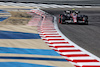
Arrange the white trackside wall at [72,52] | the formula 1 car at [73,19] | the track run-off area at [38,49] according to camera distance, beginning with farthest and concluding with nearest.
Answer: the formula 1 car at [73,19], the white trackside wall at [72,52], the track run-off area at [38,49]

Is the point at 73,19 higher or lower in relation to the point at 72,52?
higher

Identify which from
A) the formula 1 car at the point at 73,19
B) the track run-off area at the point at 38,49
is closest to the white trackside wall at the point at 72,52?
the track run-off area at the point at 38,49

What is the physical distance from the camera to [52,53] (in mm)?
7984

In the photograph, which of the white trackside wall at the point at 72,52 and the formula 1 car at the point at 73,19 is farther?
the formula 1 car at the point at 73,19

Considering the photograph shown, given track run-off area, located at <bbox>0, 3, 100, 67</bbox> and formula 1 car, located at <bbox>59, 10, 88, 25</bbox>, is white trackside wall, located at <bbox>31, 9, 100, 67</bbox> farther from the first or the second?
formula 1 car, located at <bbox>59, 10, 88, 25</bbox>

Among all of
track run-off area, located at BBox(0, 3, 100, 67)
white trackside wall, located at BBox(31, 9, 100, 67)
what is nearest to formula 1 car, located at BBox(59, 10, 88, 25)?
track run-off area, located at BBox(0, 3, 100, 67)

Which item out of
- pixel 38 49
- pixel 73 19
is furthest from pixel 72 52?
pixel 73 19

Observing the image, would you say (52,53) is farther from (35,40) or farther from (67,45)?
(35,40)

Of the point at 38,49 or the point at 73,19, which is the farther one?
the point at 73,19

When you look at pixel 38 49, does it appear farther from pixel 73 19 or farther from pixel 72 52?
pixel 73 19

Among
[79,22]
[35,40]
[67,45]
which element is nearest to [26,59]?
[67,45]

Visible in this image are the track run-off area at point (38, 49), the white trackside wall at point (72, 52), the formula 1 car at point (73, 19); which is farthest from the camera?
the formula 1 car at point (73, 19)

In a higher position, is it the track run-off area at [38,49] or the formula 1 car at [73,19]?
the formula 1 car at [73,19]

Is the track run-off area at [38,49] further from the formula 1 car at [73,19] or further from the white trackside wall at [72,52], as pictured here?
the formula 1 car at [73,19]
